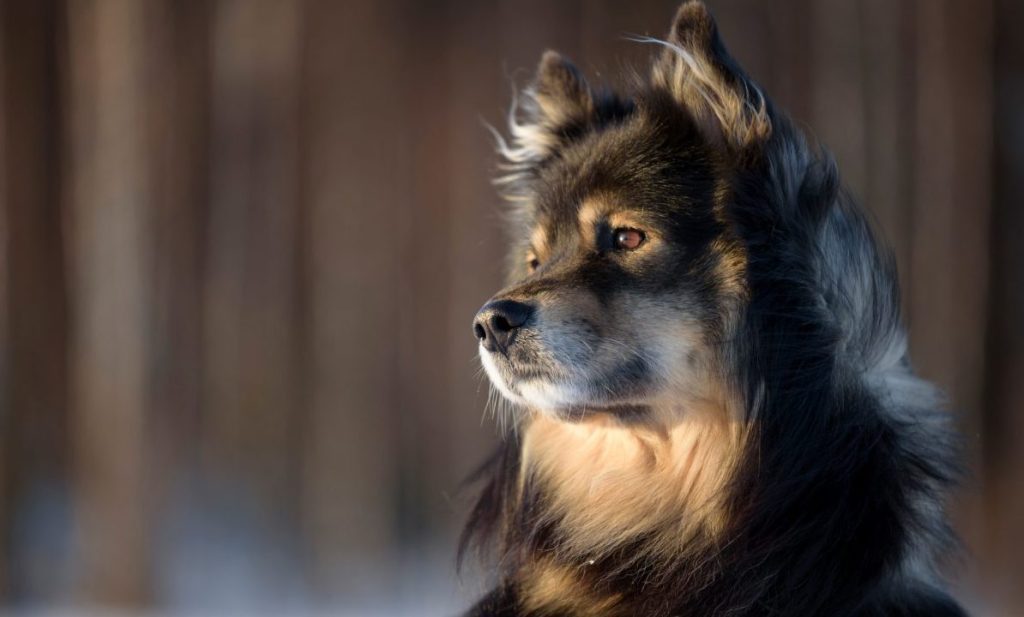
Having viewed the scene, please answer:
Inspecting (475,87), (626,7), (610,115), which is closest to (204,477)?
(475,87)

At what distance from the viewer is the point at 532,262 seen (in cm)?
361

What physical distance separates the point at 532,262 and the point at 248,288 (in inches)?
242

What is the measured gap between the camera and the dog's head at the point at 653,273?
9.93 ft

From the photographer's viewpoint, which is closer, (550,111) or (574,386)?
(574,386)

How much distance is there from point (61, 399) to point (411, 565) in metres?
2.81

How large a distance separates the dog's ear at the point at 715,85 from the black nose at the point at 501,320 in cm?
63

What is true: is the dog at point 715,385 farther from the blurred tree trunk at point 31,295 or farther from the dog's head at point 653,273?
the blurred tree trunk at point 31,295

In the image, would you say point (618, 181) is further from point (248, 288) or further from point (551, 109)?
point (248, 288)

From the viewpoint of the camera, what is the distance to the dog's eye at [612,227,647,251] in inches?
123

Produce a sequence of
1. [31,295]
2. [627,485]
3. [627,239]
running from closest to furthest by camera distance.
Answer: [627,239]
[627,485]
[31,295]

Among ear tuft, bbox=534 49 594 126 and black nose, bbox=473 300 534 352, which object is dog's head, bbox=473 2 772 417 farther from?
ear tuft, bbox=534 49 594 126

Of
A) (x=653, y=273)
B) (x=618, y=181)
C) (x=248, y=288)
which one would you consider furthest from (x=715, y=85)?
(x=248, y=288)

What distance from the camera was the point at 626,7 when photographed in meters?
8.78

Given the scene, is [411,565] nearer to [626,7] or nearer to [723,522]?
[626,7]
